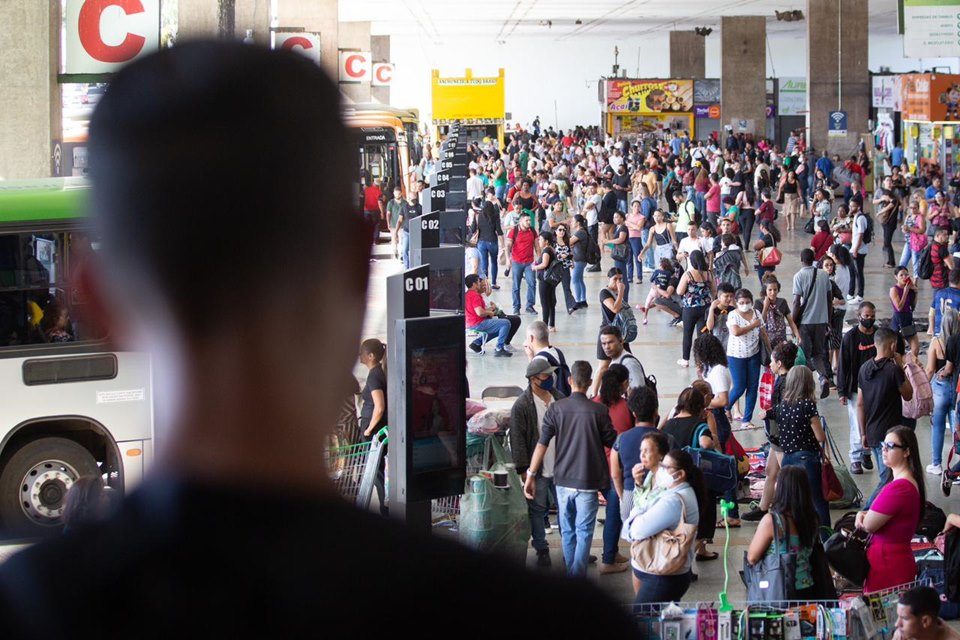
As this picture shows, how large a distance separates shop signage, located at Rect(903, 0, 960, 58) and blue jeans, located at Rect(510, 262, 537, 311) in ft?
39.1

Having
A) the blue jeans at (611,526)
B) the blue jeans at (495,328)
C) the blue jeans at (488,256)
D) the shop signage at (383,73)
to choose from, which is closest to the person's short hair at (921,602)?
the blue jeans at (611,526)

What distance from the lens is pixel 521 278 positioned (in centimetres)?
2345

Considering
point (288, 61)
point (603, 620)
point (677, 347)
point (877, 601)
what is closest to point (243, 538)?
point (603, 620)

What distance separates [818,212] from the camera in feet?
95.8

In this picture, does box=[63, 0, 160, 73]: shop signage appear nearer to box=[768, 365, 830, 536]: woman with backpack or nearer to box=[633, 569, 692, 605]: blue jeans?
box=[768, 365, 830, 536]: woman with backpack

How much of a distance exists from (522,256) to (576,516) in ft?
44.8

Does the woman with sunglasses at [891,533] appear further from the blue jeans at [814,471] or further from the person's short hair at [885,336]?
the person's short hair at [885,336]

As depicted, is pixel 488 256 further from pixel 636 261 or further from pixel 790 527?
pixel 790 527

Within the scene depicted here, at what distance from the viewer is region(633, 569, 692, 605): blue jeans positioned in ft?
27.8

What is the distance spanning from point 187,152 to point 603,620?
0.38 m

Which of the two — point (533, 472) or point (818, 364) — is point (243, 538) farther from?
point (818, 364)

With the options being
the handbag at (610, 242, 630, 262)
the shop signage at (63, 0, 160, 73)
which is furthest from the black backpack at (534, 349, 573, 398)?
the handbag at (610, 242, 630, 262)

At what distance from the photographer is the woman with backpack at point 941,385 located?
43.3 ft

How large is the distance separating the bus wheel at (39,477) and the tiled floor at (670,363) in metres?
2.79
